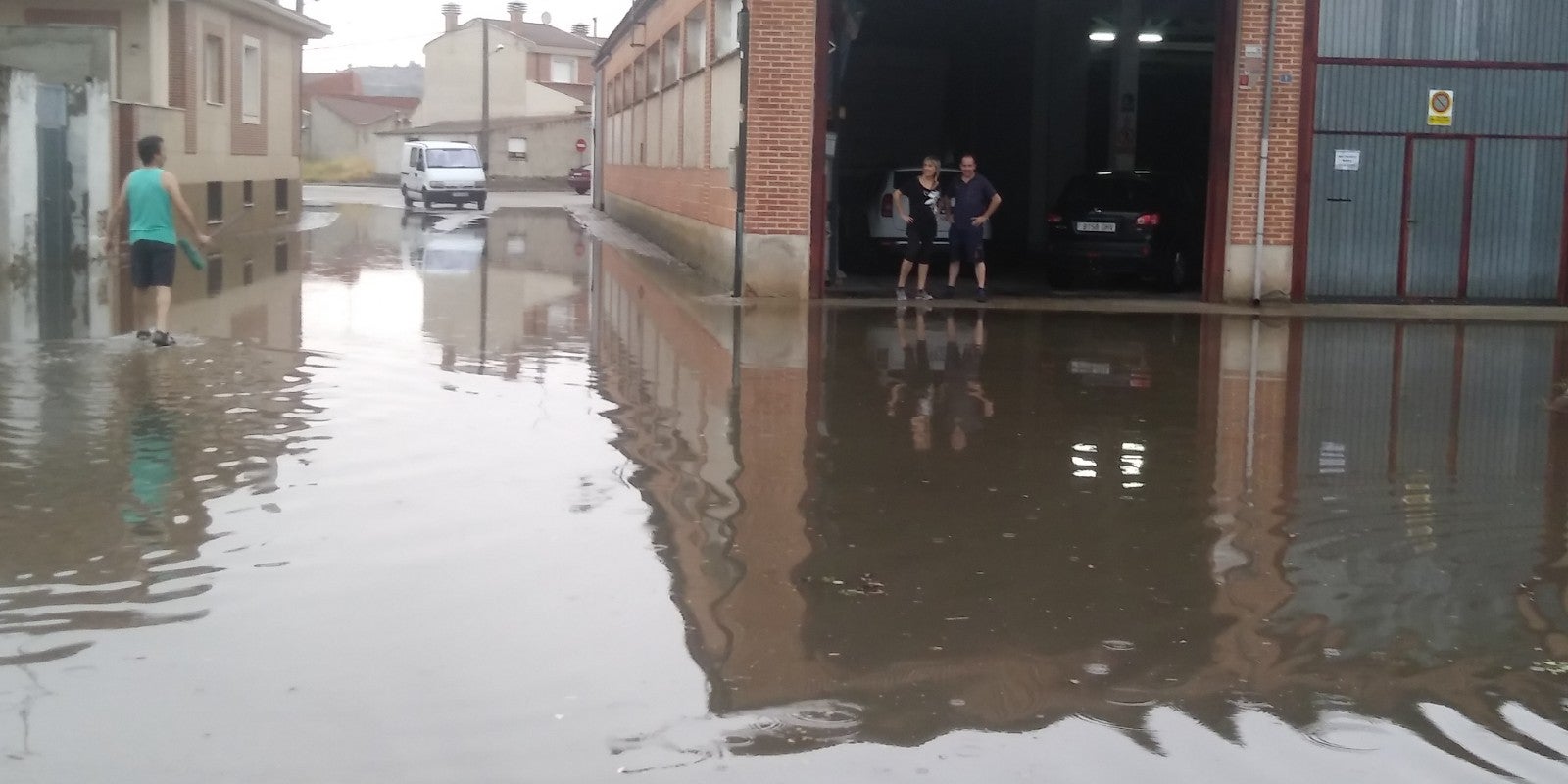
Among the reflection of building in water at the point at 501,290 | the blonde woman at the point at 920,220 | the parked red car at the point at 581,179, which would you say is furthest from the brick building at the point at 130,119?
the parked red car at the point at 581,179

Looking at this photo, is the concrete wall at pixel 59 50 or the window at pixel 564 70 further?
the window at pixel 564 70

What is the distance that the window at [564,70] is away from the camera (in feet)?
347

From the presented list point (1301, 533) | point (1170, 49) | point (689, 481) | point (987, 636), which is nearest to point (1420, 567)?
point (1301, 533)

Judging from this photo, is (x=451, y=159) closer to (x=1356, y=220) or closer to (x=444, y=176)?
(x=444, y=176)

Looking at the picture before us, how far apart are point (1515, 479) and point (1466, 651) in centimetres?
372

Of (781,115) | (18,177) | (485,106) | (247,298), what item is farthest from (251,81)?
(485,106)

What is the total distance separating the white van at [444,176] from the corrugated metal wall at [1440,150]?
109 feet

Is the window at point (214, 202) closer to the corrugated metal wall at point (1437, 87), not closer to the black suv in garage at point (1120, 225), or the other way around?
the black suv in garage at point (1120, 225)

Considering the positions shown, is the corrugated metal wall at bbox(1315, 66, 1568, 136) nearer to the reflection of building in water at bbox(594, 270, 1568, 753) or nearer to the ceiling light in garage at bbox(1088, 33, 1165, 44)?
the reflection of building in water at bbox(594, 270, 1568, 753)

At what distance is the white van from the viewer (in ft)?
164

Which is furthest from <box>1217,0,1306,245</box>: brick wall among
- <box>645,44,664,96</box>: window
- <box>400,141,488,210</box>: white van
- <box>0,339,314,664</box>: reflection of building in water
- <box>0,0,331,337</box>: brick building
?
<box>400,141,488,210</box>: white van

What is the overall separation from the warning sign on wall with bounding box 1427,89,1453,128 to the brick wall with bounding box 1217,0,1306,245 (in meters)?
1.51

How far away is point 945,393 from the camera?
480 inches

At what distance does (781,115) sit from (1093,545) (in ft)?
41.2
